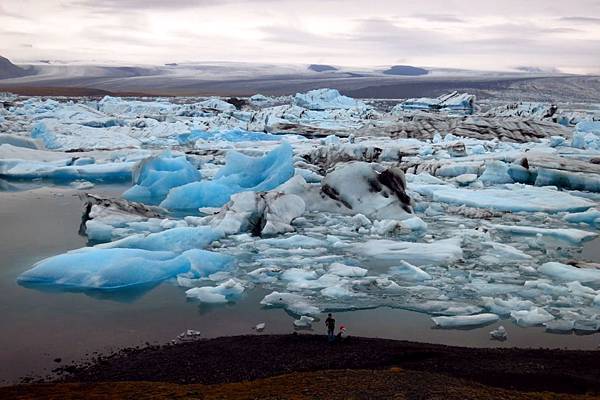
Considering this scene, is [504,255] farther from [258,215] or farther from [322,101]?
[322,101]

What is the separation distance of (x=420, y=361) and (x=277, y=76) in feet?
340

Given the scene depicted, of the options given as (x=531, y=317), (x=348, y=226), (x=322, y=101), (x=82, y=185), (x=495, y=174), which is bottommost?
(x=82, y=185)

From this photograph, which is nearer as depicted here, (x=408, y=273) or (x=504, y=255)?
(x=408, y=273)

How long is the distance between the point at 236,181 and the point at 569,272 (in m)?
8.63

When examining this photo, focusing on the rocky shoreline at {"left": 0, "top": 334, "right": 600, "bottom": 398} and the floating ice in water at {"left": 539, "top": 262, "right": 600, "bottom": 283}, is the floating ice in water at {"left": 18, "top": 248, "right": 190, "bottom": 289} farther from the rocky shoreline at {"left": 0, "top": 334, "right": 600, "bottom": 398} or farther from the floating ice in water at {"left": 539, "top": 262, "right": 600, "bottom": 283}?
the floating ice in water at {"left": 539, "top": 262, "right": 600, "bottom": 283}

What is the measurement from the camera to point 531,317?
6988 mm

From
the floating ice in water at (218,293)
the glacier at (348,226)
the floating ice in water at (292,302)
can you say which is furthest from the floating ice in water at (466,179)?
the floating ice in water at (218,293)

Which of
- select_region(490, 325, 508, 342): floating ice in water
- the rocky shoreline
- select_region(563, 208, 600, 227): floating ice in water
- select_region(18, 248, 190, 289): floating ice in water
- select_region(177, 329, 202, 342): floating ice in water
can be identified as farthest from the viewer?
select_region(563, 208, 600, 227): floating ice in water

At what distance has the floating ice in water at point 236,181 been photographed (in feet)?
45.4

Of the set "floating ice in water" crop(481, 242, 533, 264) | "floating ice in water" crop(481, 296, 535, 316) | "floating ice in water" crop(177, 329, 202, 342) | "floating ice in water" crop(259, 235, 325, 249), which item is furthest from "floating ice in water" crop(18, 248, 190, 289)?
"floating ice in water" crop(481, 242, 533, 264)

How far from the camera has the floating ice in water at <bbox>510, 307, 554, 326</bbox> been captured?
6.94 metres

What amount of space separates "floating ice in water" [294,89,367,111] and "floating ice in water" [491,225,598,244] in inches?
1328

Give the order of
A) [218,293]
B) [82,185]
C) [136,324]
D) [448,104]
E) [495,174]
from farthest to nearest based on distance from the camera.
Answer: [448,104]
[82,185]
[495,174]
[218,293]
[136,324]

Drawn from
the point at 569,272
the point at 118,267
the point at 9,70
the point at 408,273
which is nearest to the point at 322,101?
the point at 408,273
